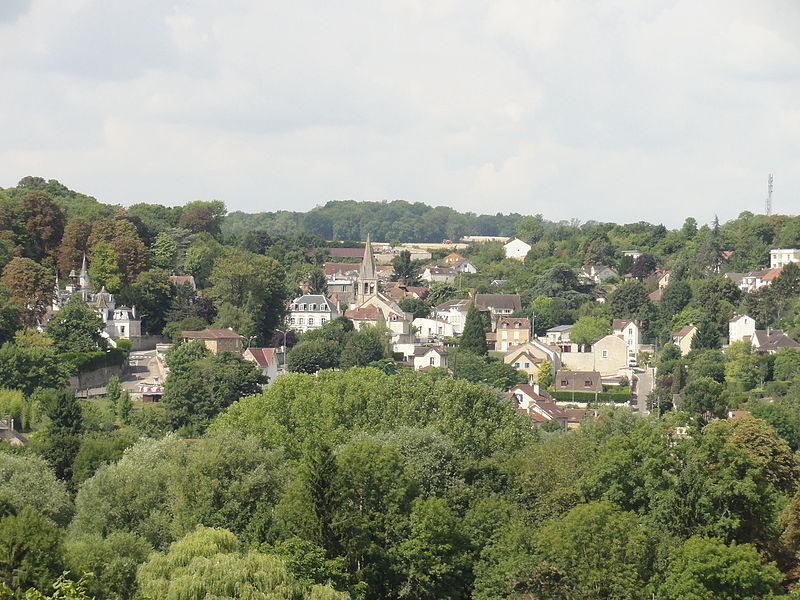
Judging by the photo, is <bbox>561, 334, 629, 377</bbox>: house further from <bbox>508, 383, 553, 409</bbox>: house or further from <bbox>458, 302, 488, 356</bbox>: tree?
<bbox>508, 383, 553, 409</bbox>: house

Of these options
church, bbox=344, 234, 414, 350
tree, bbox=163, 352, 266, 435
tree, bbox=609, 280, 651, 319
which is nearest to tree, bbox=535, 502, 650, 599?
tree, bbox=163, 352, 266, 435

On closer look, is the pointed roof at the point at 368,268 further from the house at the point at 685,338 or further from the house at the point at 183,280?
the house at the point at 685,338

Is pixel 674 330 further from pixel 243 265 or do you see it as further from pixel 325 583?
pixel 325 583

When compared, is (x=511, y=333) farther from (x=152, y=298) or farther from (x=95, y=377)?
(x=95, y=377)

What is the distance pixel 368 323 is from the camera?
7188cm

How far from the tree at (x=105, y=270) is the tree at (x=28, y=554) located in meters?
44.0

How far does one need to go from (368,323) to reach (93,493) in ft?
151

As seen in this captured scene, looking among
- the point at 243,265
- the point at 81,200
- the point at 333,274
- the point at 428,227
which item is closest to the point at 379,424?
the point at 243,265

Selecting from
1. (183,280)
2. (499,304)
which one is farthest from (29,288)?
(499,304)

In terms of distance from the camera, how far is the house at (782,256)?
86.6m

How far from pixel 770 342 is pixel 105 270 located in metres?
32.9

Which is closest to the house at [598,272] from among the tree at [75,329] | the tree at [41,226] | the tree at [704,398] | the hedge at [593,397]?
the hedge at [593,397]

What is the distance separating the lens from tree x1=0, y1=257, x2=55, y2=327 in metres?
56.3

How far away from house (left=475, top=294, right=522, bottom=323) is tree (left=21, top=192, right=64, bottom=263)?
24917 mm
